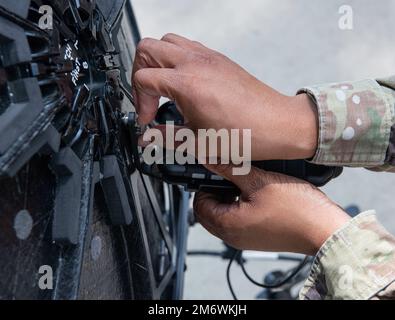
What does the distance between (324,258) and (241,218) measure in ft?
0.41

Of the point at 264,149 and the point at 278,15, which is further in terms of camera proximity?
the point at 278,15

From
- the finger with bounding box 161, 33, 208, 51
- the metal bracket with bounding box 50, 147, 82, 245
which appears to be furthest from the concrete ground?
the metal bracket with bounding box 50, 147, 82, 245

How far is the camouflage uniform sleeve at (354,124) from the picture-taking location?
792 millimetres

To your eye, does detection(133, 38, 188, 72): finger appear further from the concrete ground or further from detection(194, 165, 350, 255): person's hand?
the concrete ground

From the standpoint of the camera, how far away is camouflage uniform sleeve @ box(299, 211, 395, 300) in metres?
0.74

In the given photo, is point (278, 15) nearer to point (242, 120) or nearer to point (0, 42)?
point (242, 120)

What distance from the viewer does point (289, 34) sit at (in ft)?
8.95

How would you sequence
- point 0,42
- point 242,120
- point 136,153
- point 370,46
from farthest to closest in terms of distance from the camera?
point 370,46
point 136,153
point 242,120
point 0,42

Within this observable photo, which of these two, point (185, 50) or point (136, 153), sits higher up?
point (185, 50)

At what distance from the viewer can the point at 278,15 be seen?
9.09 ft

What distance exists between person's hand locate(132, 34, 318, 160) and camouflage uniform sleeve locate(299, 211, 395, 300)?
0.12 metres

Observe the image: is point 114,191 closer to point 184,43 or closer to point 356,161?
point 184,43

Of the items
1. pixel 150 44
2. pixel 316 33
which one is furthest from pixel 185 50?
pixel 316 33

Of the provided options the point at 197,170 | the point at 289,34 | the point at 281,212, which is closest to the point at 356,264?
the point at 281,212
